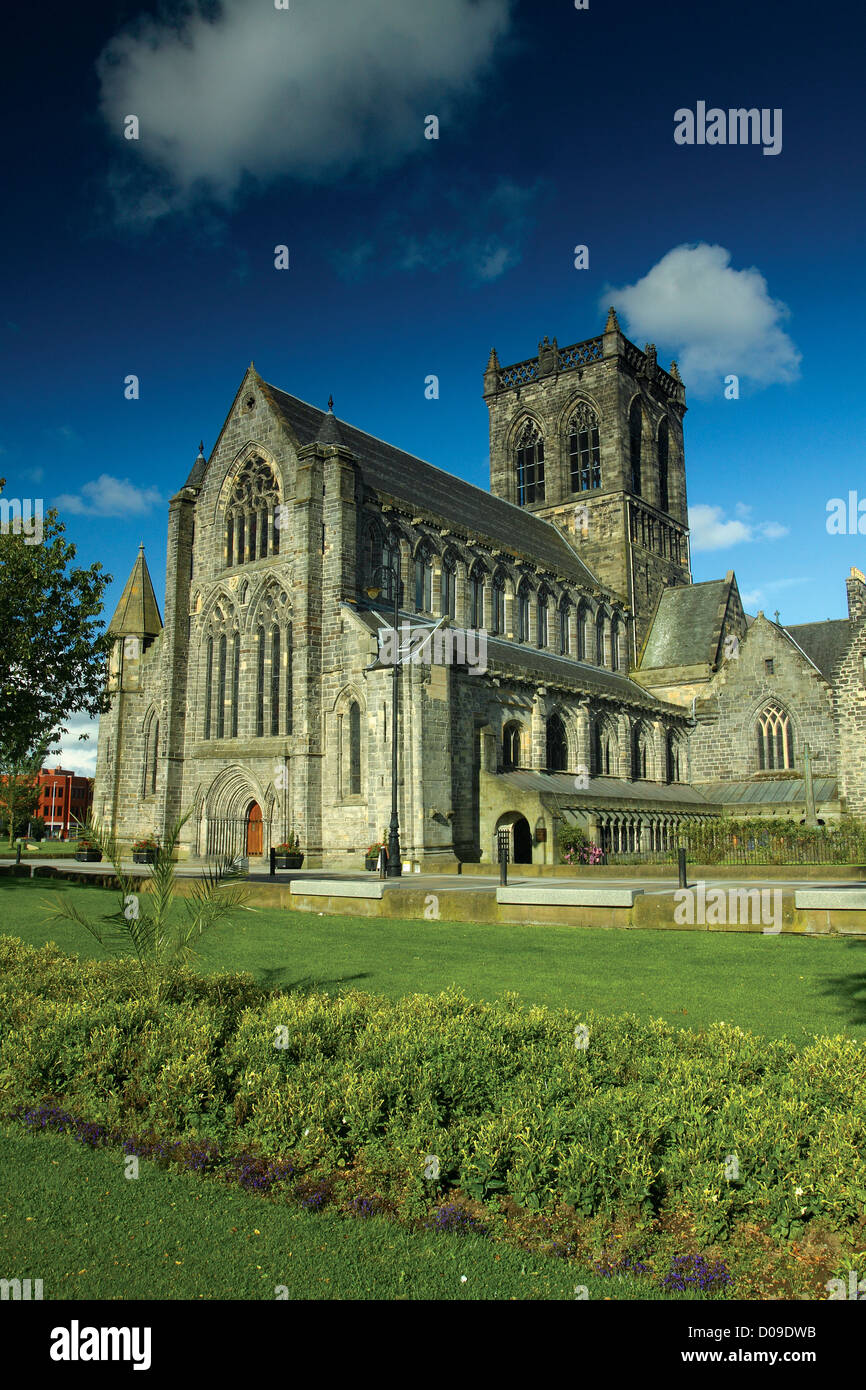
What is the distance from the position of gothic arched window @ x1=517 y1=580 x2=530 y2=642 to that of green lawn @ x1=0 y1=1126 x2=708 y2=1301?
138 feet

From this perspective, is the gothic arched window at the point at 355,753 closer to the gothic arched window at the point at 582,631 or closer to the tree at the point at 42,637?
the tree at the point at 42,637

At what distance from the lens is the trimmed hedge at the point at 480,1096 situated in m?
5.07

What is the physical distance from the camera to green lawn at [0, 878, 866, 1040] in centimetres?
909

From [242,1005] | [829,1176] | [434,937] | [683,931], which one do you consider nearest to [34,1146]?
[242,1005]

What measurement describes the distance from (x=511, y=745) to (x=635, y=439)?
3516cm

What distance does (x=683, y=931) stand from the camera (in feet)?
47.6

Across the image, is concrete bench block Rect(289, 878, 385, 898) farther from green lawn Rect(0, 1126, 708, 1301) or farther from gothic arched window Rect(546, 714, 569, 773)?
gothic arched window Rect(546, 714, 569, 773)

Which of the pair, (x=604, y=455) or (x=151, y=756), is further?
(x=604, y=455)

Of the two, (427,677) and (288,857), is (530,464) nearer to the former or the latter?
(427,677)

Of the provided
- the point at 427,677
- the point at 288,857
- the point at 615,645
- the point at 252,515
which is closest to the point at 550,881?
the point at 427,677

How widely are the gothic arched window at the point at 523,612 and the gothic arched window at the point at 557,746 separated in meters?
7.36

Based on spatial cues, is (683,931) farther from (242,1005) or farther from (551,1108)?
(551,1108)

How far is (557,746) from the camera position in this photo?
1603 inches
